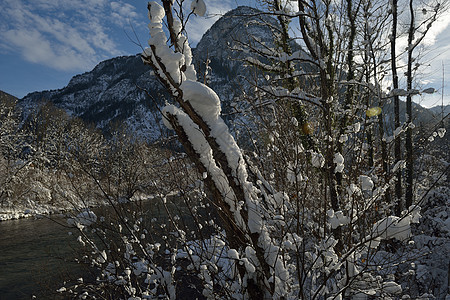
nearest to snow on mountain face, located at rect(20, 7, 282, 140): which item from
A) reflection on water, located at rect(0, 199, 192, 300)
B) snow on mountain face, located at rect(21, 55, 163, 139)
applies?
snow on mountain face, located at rect(21, 55, 163, 139)

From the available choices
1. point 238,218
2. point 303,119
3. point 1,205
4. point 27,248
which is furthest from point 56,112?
point 238,218

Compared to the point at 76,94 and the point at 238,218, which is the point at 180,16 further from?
the point at 76,94

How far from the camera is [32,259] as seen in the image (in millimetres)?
8977

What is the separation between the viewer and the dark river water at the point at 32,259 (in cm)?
656

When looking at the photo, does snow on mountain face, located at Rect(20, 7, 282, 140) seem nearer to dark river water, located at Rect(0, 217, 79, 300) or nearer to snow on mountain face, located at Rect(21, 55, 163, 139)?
snow on mountain face, located at Rect(21, 55, 163, 139)

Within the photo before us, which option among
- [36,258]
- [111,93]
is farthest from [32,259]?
[111,93]

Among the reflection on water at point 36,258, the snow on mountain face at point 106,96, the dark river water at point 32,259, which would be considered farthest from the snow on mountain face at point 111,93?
the reflection on water at point 36,258

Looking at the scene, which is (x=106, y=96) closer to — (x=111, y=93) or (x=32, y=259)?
(x=111, y=93)

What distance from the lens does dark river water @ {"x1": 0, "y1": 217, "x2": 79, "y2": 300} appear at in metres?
6.56

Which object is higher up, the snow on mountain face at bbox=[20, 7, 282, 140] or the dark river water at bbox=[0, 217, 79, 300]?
the dark river water at bbox=[0, 217, 79, 300]

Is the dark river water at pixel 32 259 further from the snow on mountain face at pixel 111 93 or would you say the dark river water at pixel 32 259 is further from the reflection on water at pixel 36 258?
the snow on mountain face at pixel 111 93

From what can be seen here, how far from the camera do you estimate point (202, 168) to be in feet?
6.84

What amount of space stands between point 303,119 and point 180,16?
424 centimetres

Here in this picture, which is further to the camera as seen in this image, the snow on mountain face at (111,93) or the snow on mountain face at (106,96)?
the snow on mountain face at (106,96)
